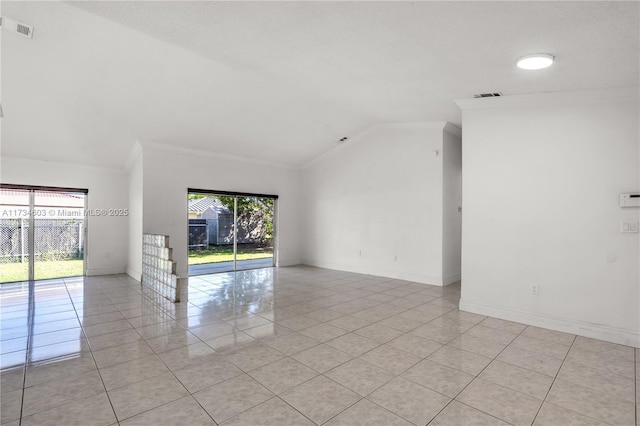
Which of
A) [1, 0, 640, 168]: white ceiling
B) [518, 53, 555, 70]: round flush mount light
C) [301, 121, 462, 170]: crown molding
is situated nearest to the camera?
[1, 0, 640, 168]: white ceiling

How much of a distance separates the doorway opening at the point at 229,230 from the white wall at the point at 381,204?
3.60 ft

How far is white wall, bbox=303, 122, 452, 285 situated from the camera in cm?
616

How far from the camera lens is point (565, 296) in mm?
3650

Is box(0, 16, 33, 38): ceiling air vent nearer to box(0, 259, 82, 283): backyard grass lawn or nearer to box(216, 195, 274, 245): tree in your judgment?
box(216, 195, 274, 245): tree

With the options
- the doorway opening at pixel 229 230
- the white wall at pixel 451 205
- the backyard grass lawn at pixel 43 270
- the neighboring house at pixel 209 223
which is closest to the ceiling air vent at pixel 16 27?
the doorway opening at pixel 229 230

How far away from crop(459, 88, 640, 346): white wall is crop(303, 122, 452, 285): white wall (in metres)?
1.77

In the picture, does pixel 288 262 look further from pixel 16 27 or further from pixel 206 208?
pixel 16 27

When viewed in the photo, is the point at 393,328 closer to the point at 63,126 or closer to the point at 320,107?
the point at 320,107

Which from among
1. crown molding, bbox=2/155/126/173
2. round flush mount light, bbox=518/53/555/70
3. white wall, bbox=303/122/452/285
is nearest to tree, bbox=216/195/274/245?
white wall, bbox=303/122/452/285

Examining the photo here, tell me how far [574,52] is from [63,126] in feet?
22.5

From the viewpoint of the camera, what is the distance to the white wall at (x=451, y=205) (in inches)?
238

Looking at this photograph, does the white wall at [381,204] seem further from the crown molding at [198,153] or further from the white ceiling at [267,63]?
the crown molding at [198,153]

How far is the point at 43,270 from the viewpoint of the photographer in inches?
263

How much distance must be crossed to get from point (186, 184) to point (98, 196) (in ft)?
7.09
